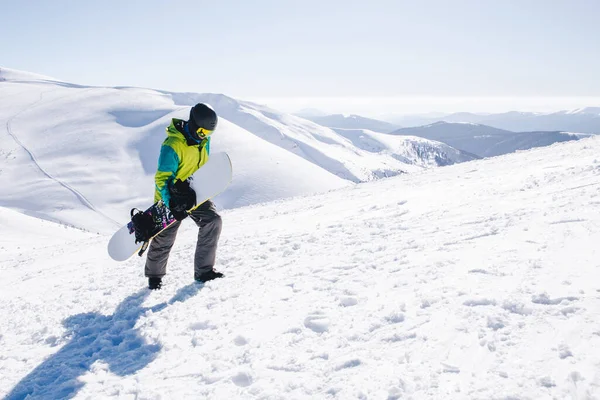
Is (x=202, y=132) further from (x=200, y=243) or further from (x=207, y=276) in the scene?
(x=207, y=276)

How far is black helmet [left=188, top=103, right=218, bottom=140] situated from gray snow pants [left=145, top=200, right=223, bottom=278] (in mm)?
1295

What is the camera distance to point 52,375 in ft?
13.7

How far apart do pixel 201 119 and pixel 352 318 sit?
11.7 ft

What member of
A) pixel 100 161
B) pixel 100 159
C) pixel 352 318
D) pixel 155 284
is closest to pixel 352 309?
pixel 352 318

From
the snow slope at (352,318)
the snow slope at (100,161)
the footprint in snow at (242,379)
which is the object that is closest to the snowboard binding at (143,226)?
the snow slope at (352,318)

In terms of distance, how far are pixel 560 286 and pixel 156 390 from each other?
4159 mm

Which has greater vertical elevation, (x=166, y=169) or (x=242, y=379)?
(x=166, y=169)

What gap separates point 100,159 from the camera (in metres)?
93.6

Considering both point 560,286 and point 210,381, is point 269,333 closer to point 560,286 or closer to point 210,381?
point 210,381

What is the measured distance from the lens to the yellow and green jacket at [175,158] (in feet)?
18.8

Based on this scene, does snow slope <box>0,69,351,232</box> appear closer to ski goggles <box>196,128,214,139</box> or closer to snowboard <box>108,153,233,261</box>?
snowboard <box>108,153,233,261</box>

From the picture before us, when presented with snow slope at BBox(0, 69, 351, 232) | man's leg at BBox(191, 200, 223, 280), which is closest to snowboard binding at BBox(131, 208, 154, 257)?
man's leg at BBox(191, 200, 223, 280)

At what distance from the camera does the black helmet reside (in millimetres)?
5691

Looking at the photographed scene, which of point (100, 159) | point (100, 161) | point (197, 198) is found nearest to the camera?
point (197, 198)
